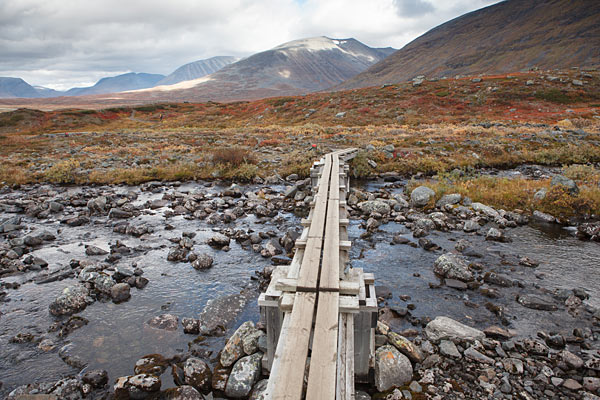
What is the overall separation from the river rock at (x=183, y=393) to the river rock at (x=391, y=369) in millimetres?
2709

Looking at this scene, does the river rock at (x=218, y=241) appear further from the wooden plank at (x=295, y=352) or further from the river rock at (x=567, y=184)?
the river rock at (x=567, y=184)

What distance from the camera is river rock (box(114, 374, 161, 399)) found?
4.94 metres

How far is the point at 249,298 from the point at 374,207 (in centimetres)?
766

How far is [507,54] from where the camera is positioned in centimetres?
13462

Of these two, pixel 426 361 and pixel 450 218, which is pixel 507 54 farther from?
pixel 426 361

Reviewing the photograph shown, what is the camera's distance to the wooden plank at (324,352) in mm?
3098

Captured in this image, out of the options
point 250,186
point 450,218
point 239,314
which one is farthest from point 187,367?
point 250,186

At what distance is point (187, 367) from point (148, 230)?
7822mm

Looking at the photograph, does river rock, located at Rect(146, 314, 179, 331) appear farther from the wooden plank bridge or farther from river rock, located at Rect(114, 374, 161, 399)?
the wooden plank bridge

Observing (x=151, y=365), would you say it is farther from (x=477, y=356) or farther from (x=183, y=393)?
(x=477, y=356)

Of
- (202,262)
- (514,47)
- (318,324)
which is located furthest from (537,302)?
(514,47)

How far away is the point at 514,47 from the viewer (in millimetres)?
140125

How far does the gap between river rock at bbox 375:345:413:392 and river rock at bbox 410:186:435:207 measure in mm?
9750

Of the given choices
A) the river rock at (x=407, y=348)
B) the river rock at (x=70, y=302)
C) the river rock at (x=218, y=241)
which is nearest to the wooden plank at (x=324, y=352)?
the river rock at (x=407, y=348)
